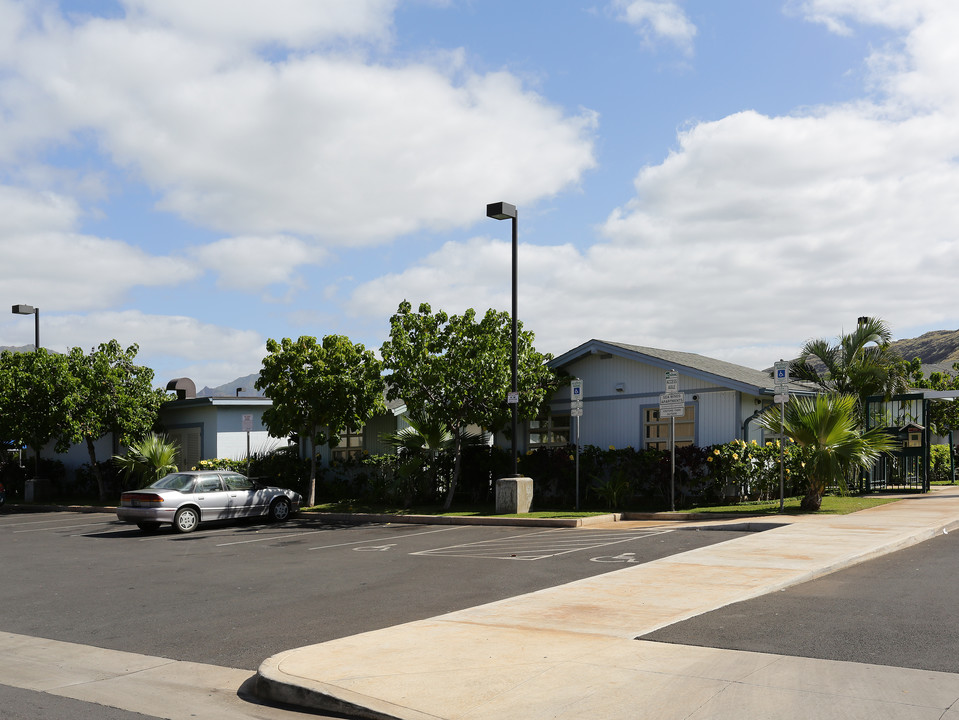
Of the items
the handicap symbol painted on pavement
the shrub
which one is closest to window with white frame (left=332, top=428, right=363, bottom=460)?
the handicap symbol painted on pavement

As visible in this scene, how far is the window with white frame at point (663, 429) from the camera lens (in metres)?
22.7

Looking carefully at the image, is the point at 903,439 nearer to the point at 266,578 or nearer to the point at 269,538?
the point at 269,538

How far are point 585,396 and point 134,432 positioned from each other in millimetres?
15907

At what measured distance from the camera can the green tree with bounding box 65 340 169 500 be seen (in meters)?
29.0

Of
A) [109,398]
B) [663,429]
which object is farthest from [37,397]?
[663,429]

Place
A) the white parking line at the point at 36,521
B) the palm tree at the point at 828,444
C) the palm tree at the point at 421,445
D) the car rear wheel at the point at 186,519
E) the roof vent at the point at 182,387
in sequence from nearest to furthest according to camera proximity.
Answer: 1. the palm tree at the point at 828,444
2. the car rear wheel at the point at 186,519
3. the palm tree at the point at 421,445
4. the white parking line at the point at 36,521
5. the roof vent at the point at 182,387

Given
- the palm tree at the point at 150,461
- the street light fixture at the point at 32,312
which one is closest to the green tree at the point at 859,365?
the palm tree at the point at 150,461

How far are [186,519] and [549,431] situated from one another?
997 cm

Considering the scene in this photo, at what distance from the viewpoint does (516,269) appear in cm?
2130

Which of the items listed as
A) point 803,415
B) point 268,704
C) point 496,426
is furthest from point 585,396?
point 268,704

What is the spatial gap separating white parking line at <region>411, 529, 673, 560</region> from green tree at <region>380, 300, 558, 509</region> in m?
5.28

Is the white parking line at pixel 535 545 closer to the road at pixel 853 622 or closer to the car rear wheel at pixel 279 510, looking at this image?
the road at pixel 853 622

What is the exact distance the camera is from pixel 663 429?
23109 millimetres

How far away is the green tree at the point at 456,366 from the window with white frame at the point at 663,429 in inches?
127
